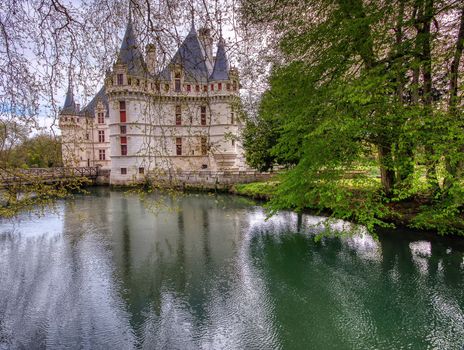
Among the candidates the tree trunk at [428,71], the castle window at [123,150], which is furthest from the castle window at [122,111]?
the tree trunk at [428,71]

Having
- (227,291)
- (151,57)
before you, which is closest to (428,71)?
(151,57)

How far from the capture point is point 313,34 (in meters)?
6.48

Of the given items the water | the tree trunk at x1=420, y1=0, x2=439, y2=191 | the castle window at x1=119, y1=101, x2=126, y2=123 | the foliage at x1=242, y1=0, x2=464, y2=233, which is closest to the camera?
the water

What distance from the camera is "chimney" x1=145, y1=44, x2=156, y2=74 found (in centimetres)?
330

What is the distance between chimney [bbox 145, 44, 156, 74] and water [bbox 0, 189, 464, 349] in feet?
6.24

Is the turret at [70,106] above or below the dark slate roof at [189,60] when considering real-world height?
below

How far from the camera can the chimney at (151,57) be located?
10.8ft

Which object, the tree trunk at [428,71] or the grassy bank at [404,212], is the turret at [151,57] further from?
the tree trunk at [428,71]

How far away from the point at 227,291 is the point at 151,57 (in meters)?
5.22

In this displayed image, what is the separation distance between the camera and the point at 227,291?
22.7ft

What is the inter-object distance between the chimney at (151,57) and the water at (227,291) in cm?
190

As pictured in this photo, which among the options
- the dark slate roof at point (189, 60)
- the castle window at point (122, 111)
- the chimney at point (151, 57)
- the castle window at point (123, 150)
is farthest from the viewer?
the castle window at point (123, 150)

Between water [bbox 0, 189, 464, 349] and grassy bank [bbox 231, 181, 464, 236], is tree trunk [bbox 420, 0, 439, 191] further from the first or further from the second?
water [bbox 0, 189, 464, 349]

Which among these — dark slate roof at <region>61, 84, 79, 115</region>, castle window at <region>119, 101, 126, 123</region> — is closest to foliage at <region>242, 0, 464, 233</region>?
dark slate roof at <region>61, 84, 79, 115</region>
